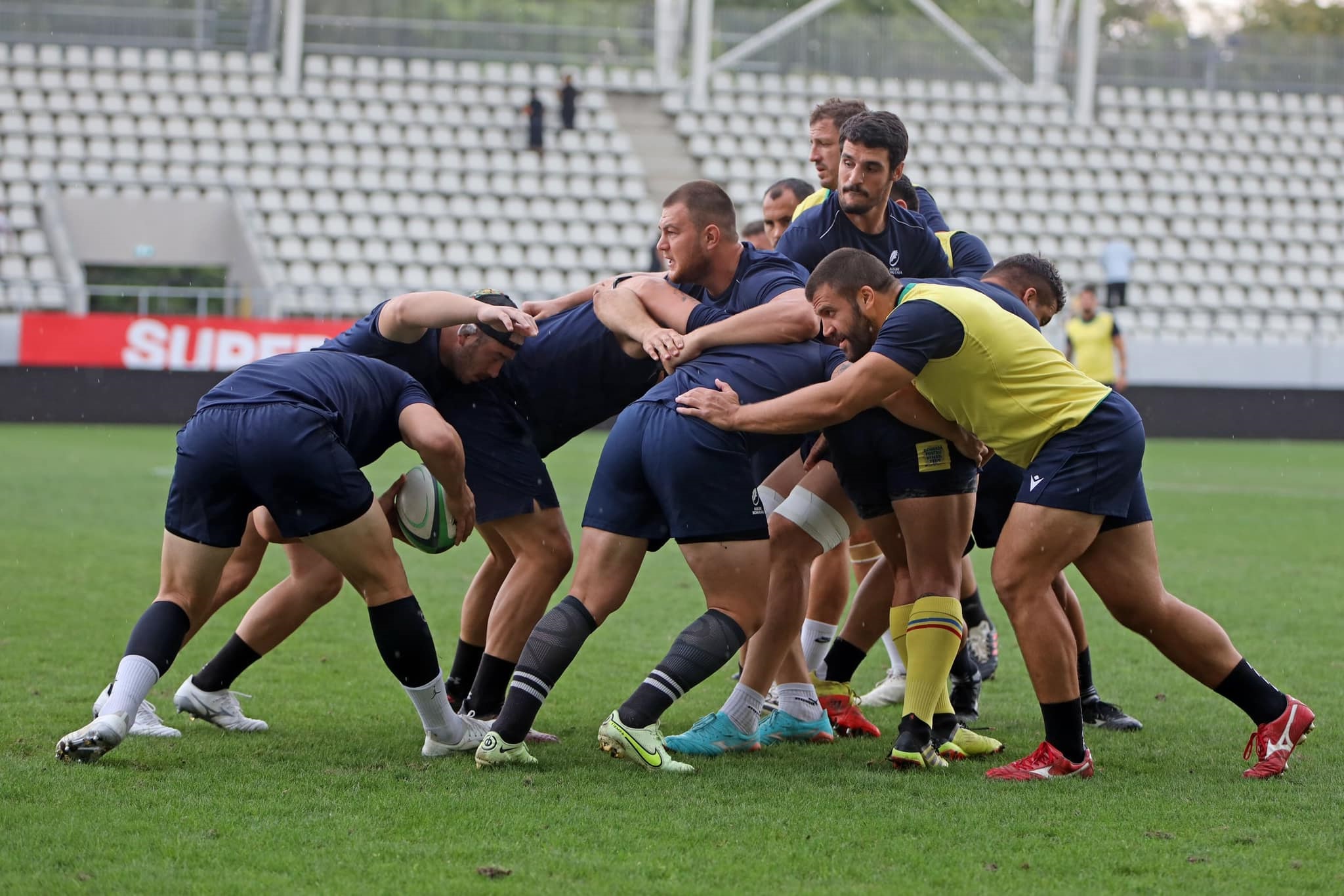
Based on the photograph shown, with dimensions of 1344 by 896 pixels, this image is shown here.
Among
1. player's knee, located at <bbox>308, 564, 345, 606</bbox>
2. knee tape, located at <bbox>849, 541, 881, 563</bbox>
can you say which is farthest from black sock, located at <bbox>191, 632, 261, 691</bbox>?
knee tape, located at <bbox>849, 541, 881, 563</bbox>

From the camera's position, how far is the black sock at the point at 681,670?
16.3ft

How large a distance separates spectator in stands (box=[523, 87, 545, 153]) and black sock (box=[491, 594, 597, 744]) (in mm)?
24938

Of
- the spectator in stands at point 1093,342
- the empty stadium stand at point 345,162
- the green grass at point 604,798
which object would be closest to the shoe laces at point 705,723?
the green grass at point 604,798

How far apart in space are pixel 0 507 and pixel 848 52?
80.8ft

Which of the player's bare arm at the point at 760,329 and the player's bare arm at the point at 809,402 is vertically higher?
the player's bare arm at the point at 760,329

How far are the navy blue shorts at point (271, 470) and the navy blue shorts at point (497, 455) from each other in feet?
2.51

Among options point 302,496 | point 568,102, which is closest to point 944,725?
point 302,496

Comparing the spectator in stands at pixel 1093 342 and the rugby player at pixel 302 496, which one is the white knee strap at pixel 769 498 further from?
the spectator in stands at pixel 1093 342

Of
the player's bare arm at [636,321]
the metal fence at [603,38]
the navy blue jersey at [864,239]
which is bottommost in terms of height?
the player's bare arm at [636,321]

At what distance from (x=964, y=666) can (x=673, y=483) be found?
177 cm

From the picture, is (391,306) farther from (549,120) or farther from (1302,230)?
(1302,230)

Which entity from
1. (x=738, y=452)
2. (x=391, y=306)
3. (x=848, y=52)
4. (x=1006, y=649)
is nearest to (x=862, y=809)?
(x=738, y=452)

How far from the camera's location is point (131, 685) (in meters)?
4.82

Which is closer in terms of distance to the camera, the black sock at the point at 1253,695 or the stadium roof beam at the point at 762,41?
the black sock at the point at 1253,695
